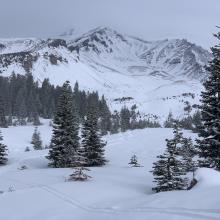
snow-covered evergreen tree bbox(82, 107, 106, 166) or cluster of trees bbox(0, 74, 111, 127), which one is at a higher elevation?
cluster of trees bbox(0, 74, 111, 127)

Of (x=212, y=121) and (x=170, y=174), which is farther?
(x=212, y=121)

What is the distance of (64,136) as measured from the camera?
37.8 meters

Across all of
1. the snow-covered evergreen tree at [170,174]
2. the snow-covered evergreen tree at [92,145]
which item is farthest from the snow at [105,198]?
the snow-covered evergreen tree at [92,145]

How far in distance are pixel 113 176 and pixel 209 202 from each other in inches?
544

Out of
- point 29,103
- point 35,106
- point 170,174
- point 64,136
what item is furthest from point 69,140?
point 29,103

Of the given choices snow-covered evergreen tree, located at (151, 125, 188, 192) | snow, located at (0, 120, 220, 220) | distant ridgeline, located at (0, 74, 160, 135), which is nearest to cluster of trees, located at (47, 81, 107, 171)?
snow, located at (0, 120, 220, 220)

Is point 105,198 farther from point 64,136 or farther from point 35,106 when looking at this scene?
point 35,106

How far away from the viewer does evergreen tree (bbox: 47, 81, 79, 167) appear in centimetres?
3709

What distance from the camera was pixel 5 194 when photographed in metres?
21.0

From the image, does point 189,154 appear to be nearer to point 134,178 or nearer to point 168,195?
point 134,178

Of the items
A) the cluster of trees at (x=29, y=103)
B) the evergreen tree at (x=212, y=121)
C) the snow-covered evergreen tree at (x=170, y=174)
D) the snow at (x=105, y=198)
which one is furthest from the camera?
the cluster of trees at (x=29, y=103)

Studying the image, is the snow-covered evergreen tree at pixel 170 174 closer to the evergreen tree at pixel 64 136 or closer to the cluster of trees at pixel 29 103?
the evergreen tree at pixel 64 136

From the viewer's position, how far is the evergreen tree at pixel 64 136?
122 feet

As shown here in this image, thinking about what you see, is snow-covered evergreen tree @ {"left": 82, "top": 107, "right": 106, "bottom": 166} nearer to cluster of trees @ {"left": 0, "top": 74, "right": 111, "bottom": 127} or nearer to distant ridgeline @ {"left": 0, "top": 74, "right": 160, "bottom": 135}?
distant ridgeline @ {"left": 0, "top": 74, "right": 160, "bottom": 135}
